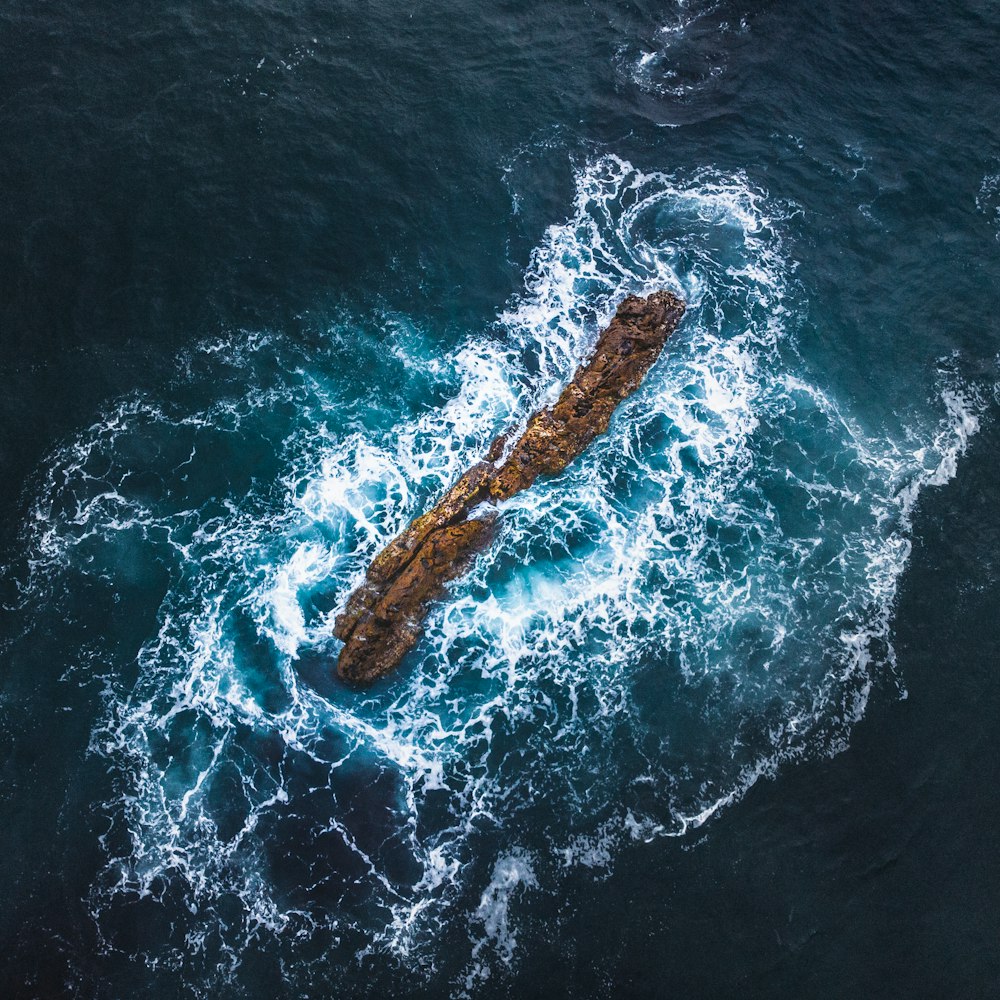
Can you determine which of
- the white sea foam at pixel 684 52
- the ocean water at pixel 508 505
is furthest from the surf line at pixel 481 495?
the white sea foam at pixel 684 52

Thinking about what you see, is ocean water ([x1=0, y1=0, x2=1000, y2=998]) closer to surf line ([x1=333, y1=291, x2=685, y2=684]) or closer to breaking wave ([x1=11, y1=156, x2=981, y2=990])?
breaking wave ([x1=11, y1=156, x2=981, y2=990])

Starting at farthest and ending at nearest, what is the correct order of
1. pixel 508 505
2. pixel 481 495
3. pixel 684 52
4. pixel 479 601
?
pixel 684 52 → pixel 508 505 → pixel 481 495 → pixel 479 601

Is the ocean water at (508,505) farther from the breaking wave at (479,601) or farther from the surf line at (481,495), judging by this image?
the surf line at (481,495)

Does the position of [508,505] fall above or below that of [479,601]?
above

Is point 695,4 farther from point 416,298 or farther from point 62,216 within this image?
point 62,216

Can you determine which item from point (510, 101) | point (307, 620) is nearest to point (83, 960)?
point (307, 620)

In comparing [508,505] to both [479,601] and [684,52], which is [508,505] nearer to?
[479,601]

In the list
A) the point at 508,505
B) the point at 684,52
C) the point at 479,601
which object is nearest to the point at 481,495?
the point at 508,505
